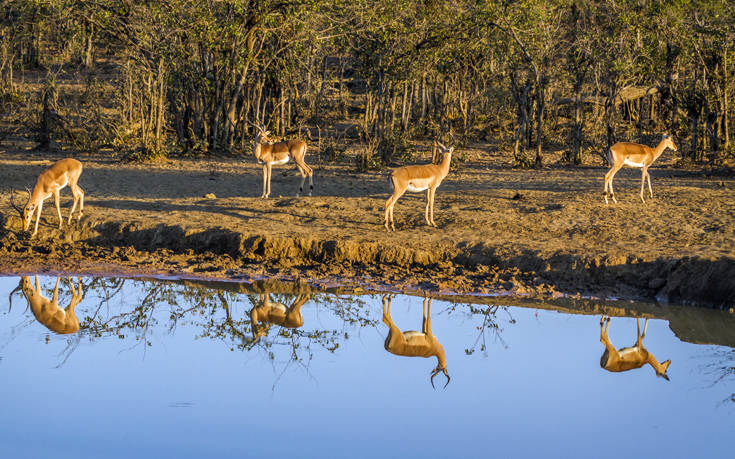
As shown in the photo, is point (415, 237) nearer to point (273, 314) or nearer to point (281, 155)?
point (273, 314)

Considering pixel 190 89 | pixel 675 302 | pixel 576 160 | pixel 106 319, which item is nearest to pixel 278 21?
pixel 190 89

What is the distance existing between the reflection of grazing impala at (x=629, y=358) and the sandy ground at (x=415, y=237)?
50.8 inches

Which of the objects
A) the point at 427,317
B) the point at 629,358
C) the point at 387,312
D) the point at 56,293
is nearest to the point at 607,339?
the point at 629,358

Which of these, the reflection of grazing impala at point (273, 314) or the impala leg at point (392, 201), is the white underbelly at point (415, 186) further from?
the reflection of grazing impala at point (273, 314)

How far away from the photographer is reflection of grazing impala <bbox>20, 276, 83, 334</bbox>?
26.6 ft

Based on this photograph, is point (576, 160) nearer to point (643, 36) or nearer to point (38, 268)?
point (643, 36)

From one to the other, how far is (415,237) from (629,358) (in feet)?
12.2

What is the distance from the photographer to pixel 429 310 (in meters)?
8.52

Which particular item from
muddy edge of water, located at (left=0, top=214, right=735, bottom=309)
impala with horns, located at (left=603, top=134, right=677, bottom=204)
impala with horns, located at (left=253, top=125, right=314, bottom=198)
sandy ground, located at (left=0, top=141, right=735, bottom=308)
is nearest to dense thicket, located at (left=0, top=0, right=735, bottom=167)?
impala with horns, located at (left=253, top=125, right=314, bottom=198)

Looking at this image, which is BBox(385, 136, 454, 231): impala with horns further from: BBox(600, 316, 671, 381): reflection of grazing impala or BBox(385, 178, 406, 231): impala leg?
BBox(600, 316, 671, 381): reflection of grazing impala

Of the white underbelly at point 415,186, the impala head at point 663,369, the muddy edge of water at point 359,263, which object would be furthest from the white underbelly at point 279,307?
the impala head at point 663,369

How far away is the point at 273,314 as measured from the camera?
8.46 metres

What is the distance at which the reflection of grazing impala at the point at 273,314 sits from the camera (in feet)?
26.7

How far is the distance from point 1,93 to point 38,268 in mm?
13725
